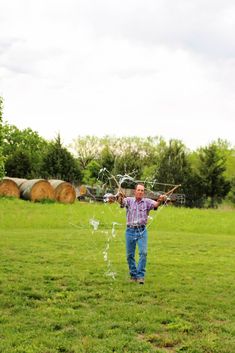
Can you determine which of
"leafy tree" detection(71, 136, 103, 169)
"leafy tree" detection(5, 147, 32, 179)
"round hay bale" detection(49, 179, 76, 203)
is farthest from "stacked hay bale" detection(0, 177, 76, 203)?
"leafy tree" detection(71, 136, 103, 169)

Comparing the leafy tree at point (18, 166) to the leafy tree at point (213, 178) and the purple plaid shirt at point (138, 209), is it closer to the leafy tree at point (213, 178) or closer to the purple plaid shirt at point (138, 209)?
the leafy tree at point (213, 178)

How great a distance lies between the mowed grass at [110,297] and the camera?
6871 millimetres

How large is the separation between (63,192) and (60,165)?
13737 millimetres

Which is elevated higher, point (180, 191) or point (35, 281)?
point (180, 191)

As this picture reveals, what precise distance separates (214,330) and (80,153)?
68596mm

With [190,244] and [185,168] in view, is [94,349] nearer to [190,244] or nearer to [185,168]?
[190,244]

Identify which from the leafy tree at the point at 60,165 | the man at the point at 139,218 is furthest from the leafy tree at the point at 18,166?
the man at the point at 139,218

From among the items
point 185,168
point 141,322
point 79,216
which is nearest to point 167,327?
point 141,322

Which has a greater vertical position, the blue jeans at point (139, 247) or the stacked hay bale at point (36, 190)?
the stacked hay bale at point (36, 190)

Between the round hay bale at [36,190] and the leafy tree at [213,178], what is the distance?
20.9 meters


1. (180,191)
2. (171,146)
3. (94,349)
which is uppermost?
(171,146)

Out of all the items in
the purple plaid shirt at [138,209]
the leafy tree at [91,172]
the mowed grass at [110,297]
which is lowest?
the mowed grass at [110,297]

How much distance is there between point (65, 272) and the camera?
38.3 feet

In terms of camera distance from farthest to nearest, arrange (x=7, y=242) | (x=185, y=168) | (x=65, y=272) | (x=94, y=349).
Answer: (x=185, y=168) → (x=7, y=242) → (x=65, y=272) → (x=94, y=349)
